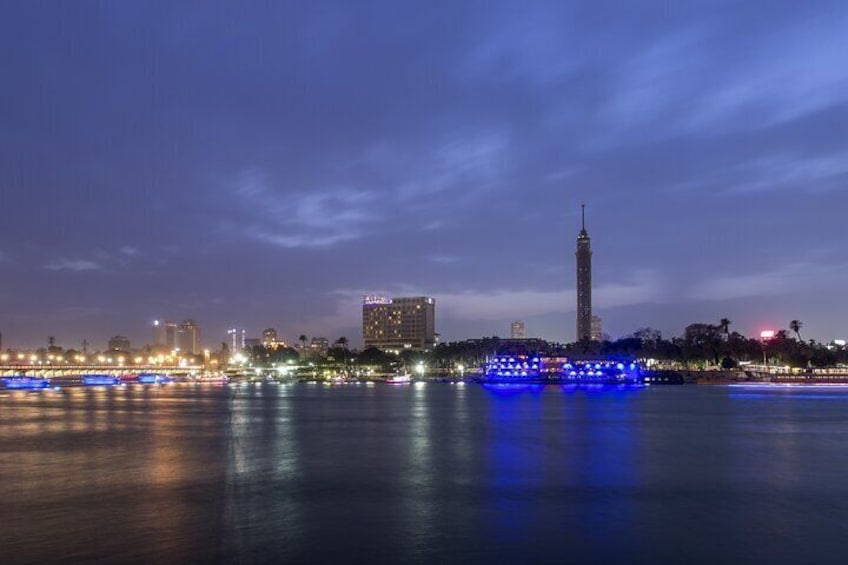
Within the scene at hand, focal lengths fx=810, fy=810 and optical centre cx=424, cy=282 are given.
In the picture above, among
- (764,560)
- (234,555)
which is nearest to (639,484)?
(764,560)

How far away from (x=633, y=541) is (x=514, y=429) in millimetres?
38547

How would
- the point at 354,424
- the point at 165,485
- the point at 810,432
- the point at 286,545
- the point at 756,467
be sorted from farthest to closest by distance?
1. the point at 354,424
2. the point at 810,432
3. the point at 756,467
4. the point at 165,485
5. the point at 286,545

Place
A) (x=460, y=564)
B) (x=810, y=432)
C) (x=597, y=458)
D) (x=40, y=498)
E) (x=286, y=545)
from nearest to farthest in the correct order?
1. (x=460, y=564)
2. (x=286, y=545)
3. (x=40, y=498)
4. (x=597, y=458)
5. (x=810, y=432)

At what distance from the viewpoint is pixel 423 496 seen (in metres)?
29.9

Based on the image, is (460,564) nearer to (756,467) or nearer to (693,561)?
(693,561)

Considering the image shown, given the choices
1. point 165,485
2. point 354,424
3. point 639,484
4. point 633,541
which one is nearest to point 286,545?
point 633,541

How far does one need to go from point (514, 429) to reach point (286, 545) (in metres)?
40.7

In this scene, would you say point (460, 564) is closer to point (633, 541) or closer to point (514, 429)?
point (633, 541)

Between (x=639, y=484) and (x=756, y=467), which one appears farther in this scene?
(x=756, y=467)

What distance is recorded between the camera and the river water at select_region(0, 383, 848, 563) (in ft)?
70.7

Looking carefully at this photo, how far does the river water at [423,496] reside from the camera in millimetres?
21562

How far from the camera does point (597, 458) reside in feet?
138

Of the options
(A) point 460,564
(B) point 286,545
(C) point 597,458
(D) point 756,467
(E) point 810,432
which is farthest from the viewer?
(E) point 810,432

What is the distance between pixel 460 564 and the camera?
19625mm
